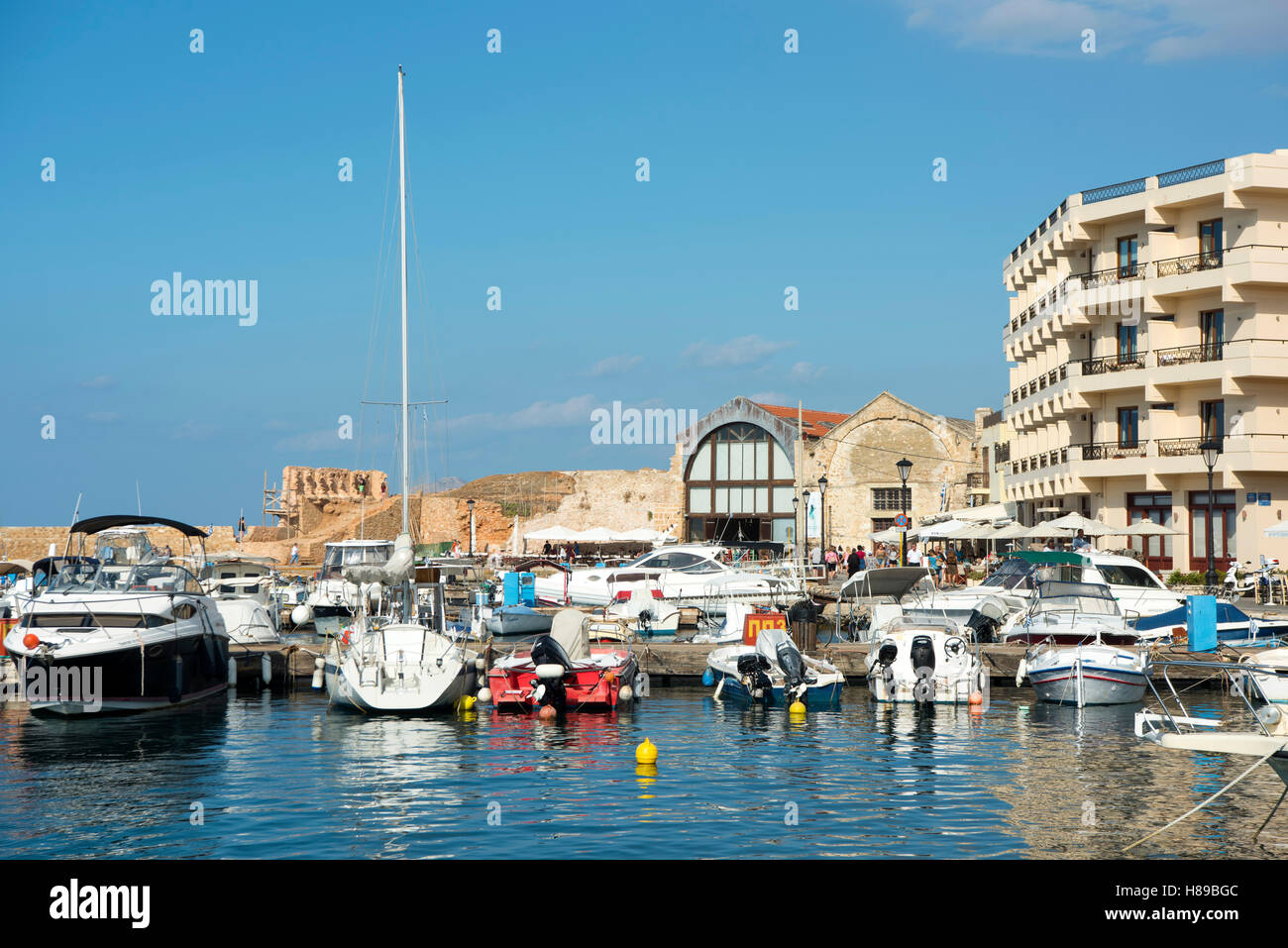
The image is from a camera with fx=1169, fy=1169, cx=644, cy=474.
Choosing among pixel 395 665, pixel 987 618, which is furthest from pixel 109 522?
pixel 987 618

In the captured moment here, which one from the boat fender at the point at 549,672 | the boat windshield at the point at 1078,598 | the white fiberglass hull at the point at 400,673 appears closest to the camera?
the white fiberglass hull at the point at 400,673

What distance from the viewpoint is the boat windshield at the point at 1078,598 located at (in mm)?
23594

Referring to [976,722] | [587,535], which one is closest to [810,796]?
[976,722]

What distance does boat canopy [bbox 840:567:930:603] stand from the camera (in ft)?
86.7

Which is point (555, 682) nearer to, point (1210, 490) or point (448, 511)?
point (1210, 490)

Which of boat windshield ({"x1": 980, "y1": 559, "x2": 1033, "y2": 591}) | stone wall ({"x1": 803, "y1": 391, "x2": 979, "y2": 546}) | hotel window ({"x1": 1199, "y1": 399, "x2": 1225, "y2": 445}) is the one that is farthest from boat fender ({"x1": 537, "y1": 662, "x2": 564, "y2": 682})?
stone wall ({"x1": 803, "y1": 391, "x2": 979, "y2": 546})

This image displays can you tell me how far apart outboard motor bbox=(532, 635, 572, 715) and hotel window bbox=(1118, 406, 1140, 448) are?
2855 cm

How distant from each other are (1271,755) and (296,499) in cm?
7950

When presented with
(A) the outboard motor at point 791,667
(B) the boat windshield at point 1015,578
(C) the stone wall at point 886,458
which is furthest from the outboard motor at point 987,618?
(C) the stone wall at point 886,458

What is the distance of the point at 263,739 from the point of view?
703 inches

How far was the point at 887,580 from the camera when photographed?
2672 cm

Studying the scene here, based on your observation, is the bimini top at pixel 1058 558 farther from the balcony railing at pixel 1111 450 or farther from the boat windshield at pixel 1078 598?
the balcony railing at pixel 1111 450

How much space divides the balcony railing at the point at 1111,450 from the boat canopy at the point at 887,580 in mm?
17048
